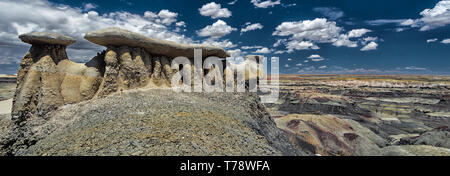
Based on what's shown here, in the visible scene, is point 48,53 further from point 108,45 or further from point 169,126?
point 169,126

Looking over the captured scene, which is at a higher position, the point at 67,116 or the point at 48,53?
the point at 48,53

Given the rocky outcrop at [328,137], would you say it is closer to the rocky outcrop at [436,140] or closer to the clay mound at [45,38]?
the rocky outcrop at [436,140]

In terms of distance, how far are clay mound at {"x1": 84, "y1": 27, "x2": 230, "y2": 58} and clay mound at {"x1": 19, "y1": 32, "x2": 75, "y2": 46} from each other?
0.89 meters

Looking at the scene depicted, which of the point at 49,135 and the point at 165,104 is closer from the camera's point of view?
the point at 49,135

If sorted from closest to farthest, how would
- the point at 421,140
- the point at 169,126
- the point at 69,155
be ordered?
the point at 69,155, the point at 169,126, the point at 421,140

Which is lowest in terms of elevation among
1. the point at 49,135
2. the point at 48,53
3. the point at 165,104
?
the point at 49,135

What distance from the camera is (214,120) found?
9.00 meters

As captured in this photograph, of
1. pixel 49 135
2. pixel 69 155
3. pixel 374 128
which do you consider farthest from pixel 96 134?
pixel 374 128

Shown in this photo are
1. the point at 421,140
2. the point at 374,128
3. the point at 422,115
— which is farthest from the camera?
the point at 422,115

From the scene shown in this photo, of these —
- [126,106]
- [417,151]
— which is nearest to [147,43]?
[126,106]

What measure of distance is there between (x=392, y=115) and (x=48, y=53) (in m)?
64.3

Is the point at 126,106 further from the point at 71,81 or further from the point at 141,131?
the point at 71,81

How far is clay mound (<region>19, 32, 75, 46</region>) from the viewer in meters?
9.96

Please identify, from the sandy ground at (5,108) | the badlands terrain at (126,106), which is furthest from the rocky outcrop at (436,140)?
the sandy ground at (5,108)
